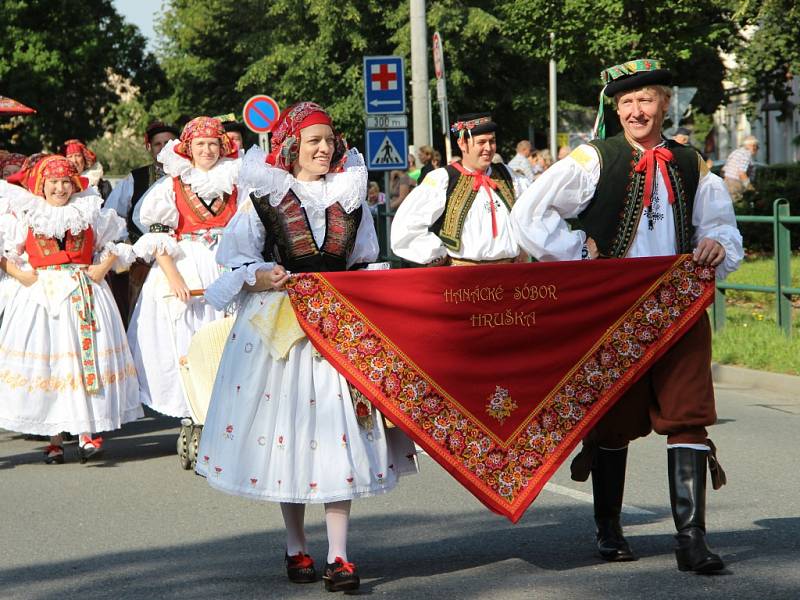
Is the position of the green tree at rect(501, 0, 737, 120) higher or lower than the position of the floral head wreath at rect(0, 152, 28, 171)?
higher

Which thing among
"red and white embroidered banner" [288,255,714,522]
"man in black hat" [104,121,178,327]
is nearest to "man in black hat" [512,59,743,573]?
"red and white embroidered banner" [288,255,714,522]

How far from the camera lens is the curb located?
11.4 metres

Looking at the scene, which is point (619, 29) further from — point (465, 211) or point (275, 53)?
point (275, 53)

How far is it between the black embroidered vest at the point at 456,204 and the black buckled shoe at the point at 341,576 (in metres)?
4.21

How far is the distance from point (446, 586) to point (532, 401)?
2.50 feet

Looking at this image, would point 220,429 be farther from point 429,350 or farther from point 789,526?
point 789,526

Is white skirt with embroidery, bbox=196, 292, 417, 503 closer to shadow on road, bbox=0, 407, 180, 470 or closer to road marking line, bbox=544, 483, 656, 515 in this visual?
road marking line, bbox=544, 483, 656, 515

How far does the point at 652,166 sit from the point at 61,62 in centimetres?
4198

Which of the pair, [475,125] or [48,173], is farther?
[475,125]

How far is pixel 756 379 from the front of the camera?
11.9m

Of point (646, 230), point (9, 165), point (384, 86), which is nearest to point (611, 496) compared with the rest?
point (646, 230)

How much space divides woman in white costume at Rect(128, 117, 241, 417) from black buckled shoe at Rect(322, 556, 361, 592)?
4.01 metres

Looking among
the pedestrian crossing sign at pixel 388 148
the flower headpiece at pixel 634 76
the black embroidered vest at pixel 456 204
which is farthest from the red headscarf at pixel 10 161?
the flower headpiece at pixel 634 76

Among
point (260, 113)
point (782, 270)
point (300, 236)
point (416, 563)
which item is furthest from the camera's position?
point (260, 113)
